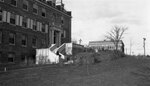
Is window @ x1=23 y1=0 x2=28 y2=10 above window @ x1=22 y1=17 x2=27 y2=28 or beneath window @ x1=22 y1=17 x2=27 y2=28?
above

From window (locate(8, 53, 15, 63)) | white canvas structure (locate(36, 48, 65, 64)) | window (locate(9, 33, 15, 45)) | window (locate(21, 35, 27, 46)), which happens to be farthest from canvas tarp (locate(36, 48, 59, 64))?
window (locate(9, 33, 15, 45))

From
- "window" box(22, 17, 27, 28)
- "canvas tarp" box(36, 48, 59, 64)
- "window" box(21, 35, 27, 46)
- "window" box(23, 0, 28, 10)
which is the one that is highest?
"window" box(23, 0, 28, 10)

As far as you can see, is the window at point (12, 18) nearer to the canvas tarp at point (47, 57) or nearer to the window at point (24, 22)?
the window at point (24, 22)

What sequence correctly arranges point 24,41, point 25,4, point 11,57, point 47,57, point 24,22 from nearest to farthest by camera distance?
point 11,57 < point 47,57 < point 24,41 < point 24,22 < point 25,4

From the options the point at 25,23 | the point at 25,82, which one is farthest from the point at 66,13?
→ the point at 25,82

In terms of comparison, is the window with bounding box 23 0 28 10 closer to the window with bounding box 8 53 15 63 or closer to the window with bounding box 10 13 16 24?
the window with bounding box 10 13 16 24

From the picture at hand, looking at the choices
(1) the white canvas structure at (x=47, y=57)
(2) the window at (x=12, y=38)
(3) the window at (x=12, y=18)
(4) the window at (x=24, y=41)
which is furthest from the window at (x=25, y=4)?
(1) the white canvas structure at (x=47, y=57)

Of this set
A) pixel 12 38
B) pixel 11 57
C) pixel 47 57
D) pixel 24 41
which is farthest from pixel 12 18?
pixel 47 57

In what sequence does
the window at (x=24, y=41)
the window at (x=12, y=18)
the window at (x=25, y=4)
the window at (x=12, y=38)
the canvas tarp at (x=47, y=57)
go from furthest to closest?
1. the window at (x=25, y=4)
2. the window at (x=24, y=41)
3. the canvas tarp at (x=47, y=57)
4. the window at (x=12, y=18)
5. the window at (x=12, y=38)

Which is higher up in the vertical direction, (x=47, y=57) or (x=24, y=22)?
(x=24, y=22)

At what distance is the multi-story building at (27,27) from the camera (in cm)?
2886

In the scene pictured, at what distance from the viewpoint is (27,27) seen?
33719 millimetres

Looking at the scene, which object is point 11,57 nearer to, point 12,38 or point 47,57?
point 12,38

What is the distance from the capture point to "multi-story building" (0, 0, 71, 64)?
28859 mm
